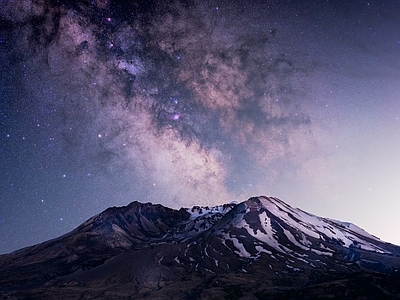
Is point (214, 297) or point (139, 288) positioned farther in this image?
point (139, 288)

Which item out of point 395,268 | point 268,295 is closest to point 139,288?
point 268,295

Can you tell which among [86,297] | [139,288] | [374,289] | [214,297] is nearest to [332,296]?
[374,289]

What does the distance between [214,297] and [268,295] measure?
28.3 meters

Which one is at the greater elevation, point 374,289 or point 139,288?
point 139,288

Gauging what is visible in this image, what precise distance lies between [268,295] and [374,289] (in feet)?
158

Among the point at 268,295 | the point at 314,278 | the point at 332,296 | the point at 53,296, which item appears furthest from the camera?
the point at 314,278

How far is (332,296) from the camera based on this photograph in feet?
470

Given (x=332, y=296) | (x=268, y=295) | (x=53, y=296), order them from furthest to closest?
(x=53, y=296)
(x=268, y=295)
(x=332, y=296)

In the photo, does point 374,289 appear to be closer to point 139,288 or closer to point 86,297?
point 139,288

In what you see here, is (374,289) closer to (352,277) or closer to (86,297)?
(352,277)

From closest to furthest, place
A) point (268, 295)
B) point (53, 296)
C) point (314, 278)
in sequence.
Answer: point (268, 295), point (53, 296), point (314, 278)

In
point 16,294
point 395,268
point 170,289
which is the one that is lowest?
point 395,268

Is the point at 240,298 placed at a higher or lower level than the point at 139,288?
lower

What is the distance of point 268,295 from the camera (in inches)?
6339
